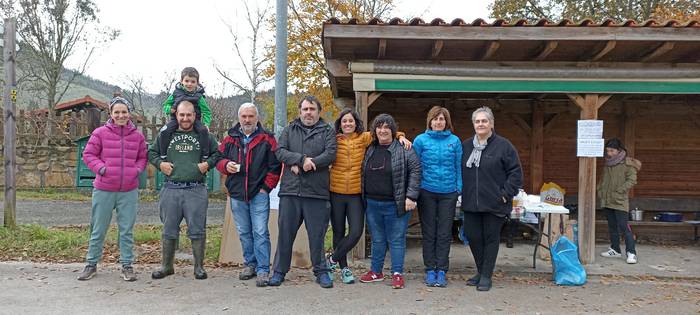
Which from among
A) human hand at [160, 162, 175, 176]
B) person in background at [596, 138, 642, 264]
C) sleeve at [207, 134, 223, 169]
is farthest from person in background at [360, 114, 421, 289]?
person in background at [596, 138, 642, 264]

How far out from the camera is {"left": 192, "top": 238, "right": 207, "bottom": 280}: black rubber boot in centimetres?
506

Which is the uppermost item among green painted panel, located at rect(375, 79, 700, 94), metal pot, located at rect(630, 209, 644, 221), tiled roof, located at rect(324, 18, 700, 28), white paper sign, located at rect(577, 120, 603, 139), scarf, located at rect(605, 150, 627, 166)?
tiled roof, located at rect(324, 18, 700, 28)

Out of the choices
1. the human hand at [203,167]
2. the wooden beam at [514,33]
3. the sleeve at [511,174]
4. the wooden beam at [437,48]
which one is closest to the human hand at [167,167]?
the human hand at [203,167]

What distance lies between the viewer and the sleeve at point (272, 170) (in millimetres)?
4934

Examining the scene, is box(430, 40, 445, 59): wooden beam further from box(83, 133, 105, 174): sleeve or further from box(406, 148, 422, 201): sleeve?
box(83, 133, 105, 174): sleeve

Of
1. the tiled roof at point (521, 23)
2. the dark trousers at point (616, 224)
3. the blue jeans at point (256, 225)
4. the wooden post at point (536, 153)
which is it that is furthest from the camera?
the wooden post at point (536, 153)

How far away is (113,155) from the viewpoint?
4852mm

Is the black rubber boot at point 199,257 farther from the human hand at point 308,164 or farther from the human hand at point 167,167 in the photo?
the human hand at point 308,164

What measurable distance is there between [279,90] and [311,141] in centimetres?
134

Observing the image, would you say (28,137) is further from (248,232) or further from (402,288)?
(402,288)

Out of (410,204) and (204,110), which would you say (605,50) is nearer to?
(410,204)

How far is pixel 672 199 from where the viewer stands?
26.9ft

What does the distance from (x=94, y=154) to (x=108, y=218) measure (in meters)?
0.65

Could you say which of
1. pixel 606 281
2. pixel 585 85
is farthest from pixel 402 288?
pixel 585 85
